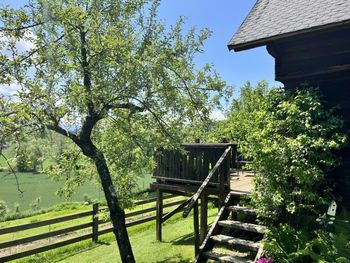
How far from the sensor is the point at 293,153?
5.53m

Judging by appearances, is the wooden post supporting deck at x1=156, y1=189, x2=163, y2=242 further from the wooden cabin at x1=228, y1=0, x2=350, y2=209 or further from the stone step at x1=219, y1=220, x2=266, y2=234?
the wooden cabin at x1=228, y1=0, x2=350, y2=209

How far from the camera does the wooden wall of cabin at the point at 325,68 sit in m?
6.19

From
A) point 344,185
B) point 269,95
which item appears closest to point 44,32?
point 269,95

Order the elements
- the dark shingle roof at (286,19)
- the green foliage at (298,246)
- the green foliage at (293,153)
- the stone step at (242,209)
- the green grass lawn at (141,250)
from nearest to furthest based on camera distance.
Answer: the green foliage at (298,246) < the green foliage at (293,153) < the dark shingle roof at (286,19) < the stone step at (242,209) < the green grass lawn at (141,250)

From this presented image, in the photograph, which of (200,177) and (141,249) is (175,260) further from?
(200,177)

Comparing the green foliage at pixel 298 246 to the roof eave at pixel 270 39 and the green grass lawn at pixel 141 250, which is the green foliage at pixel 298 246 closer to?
the roof eave at pixel 270 39

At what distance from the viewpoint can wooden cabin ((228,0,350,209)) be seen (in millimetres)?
6020

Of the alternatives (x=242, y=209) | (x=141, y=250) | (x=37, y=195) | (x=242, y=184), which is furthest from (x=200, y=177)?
(x=37, y=195)

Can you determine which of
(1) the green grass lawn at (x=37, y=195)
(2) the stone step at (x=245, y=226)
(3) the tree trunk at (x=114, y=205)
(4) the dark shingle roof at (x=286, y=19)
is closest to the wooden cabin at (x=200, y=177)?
(2) the stone step at (x=245, y=226)

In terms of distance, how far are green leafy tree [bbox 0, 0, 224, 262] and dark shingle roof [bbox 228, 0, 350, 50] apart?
1347 mm

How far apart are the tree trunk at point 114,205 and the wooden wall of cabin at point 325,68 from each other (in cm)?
437

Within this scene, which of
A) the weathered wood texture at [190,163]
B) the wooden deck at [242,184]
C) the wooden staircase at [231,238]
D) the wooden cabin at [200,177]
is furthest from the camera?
the weathered wood texture at [190,163]

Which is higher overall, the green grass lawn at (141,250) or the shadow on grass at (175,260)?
the shadow on grass at (175,260)

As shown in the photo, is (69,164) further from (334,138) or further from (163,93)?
(334,138)
